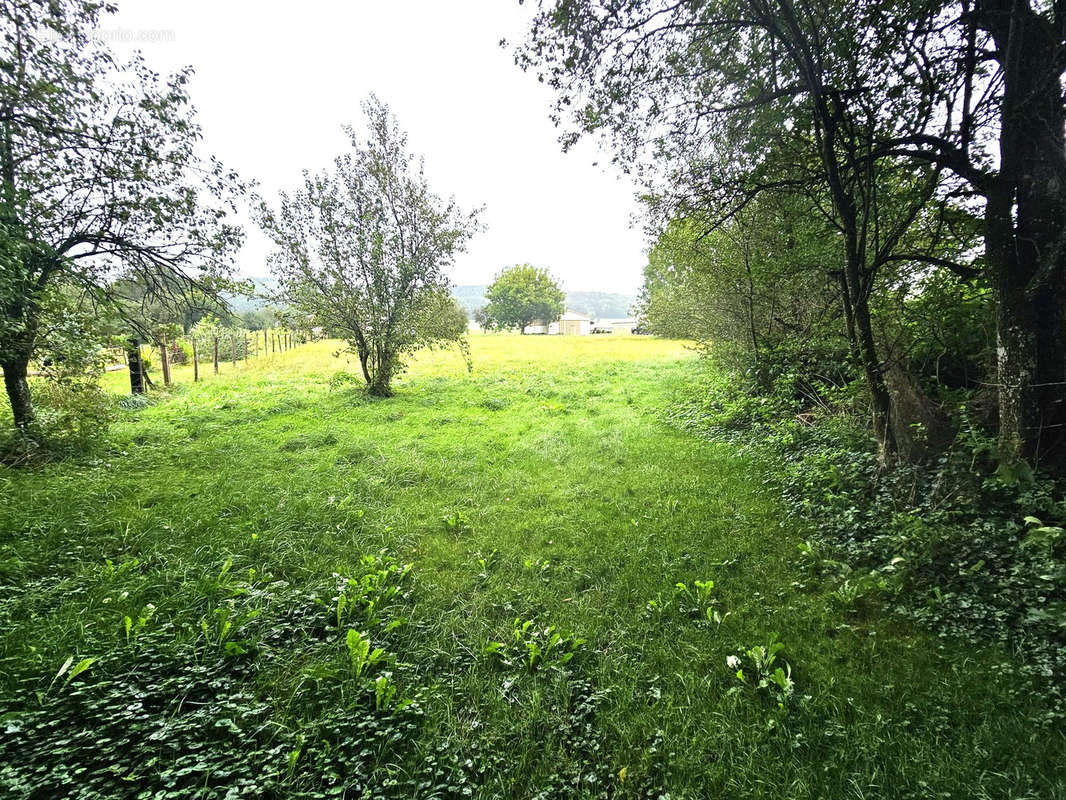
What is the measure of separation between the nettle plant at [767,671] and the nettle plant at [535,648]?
121cm

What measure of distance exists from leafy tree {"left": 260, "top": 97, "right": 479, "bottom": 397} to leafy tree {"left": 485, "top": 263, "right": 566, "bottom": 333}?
1950 inches

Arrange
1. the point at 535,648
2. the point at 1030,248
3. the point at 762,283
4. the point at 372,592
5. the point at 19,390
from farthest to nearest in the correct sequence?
the point at 762,283
the point at 19,390
the point at 1030,248
the point at 372,592
the point at 535,648

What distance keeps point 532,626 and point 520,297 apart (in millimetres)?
63730

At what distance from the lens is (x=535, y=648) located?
3232 millimetres

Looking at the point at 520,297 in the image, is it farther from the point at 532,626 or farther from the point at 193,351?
the point at 532,626

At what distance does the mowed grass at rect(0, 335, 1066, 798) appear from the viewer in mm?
2396

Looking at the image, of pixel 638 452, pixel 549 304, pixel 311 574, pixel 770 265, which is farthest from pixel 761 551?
pixel 549 304

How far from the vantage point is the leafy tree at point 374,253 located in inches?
507

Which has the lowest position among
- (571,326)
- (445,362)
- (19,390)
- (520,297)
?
(19,390)

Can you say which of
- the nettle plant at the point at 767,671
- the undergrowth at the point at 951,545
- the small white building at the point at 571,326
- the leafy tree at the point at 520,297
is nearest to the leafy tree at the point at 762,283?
the undergrowth at the point at 951,545

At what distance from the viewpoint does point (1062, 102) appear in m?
3.96

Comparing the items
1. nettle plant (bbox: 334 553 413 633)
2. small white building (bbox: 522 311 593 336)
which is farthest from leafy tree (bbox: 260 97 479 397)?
small white building (bbox: 522 311 593 336)

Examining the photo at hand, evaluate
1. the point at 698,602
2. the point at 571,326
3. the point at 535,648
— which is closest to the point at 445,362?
the point at 698,602

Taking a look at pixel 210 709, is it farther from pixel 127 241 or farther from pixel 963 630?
pixel 127 241
